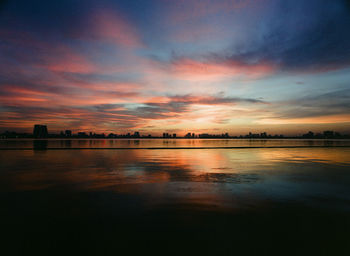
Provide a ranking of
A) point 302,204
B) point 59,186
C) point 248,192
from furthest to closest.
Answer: point 59,186 < point 248,192 < point 302,204

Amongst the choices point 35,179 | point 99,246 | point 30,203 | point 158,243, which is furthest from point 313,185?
point 35,179

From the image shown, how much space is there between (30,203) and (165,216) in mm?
6370

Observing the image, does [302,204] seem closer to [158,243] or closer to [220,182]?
[220,182]

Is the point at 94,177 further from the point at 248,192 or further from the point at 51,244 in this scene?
the point at 248,192

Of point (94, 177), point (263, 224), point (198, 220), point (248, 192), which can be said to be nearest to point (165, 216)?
point (198, 220)

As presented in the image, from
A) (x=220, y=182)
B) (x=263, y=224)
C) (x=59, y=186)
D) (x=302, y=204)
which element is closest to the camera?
(x=263, y=224)

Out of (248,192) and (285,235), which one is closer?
(285,235)

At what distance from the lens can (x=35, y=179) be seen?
13320 mm

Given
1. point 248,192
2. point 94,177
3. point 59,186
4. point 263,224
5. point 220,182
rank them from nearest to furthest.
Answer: point 263,224, point 248,192, point 59,186, point 220,182, point 94,177

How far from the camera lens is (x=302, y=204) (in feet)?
28.4

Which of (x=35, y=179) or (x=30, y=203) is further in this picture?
(x=35, y=179)

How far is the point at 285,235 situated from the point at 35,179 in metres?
15.1

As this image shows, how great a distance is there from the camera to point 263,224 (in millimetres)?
6637

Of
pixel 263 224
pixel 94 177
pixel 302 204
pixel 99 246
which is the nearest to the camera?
pixel 99 246
